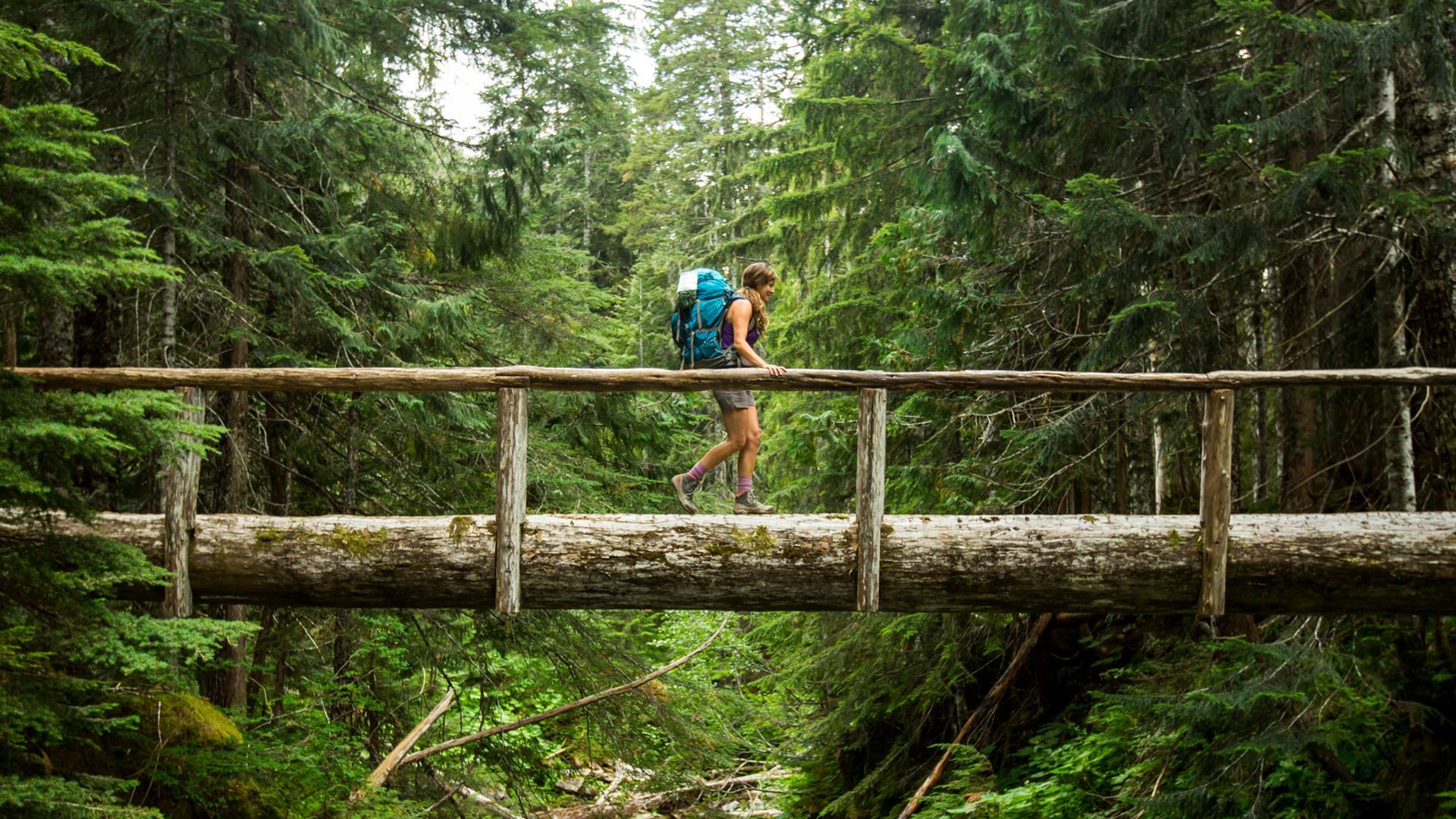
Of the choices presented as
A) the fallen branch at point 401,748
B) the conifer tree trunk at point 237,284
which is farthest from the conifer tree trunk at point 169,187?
the fallen branch at point 401,748

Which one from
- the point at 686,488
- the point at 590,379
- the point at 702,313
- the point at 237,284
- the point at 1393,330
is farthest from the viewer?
the point at 237,284

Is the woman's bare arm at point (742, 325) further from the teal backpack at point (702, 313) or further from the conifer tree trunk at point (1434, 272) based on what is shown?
the conifer tree trunk at point (1434, 272)

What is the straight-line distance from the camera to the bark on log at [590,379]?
19.5 ft

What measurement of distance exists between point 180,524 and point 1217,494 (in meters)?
5.74

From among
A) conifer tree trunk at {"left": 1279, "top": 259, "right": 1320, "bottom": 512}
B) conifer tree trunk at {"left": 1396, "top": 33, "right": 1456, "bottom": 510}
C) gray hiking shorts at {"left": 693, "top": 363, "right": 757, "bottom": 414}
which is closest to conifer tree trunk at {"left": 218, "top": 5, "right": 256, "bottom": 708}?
gray hiking shorts at {"left": 693, "top": 363, "right": 757, "bottom": 414}

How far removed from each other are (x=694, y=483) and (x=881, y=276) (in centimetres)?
749

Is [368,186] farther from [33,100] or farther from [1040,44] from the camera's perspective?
→ [1040,44]

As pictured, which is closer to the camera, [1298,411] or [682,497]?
[682,497]

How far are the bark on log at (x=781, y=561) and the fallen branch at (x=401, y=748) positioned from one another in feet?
6.94

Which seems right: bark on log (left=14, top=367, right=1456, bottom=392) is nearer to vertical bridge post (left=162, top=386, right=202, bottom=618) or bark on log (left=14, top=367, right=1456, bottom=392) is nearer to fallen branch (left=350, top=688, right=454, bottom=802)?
vertical bridge post (left=162, top=386, right=202, bottom=618)

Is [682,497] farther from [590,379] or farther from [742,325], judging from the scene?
[590,379]

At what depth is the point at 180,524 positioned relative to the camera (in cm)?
612

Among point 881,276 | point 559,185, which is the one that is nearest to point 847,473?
point 881,276

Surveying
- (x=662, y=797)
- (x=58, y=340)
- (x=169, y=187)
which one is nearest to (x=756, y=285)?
(x=169, y=187)
